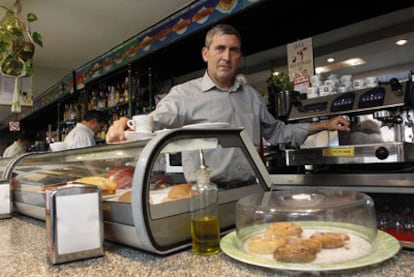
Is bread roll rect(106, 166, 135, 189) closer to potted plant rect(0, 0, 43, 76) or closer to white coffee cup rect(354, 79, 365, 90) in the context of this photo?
white coffee cup rect(354, 79, 365, 90)

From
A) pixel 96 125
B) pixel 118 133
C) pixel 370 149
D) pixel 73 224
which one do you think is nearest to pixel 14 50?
pixel 96 125

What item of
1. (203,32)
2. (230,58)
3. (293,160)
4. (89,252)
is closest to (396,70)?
(293,160)

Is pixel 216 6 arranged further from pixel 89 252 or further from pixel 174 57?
pixel 89 252

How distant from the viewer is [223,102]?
2010 millimetres

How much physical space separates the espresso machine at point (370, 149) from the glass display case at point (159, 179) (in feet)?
2.09

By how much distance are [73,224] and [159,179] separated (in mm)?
326

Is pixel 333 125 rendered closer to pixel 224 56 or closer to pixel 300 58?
pixel 224 56

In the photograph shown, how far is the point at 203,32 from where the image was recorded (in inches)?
115

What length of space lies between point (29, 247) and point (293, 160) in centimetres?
161

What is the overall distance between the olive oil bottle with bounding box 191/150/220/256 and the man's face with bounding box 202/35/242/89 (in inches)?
42.2

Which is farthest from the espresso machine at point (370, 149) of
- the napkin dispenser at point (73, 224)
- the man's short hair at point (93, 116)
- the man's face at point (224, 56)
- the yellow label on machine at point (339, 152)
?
the man's short hair at point (93, 116)

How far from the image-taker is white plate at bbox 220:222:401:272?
2.27 feet

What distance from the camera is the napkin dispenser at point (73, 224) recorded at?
0.89m

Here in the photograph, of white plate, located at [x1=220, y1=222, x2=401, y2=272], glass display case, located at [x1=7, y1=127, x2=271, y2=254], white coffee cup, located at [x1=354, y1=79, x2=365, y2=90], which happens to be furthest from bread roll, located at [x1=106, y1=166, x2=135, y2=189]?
white coffee cup, located at [x1=354, y1=79, x2=365, y2=90]
